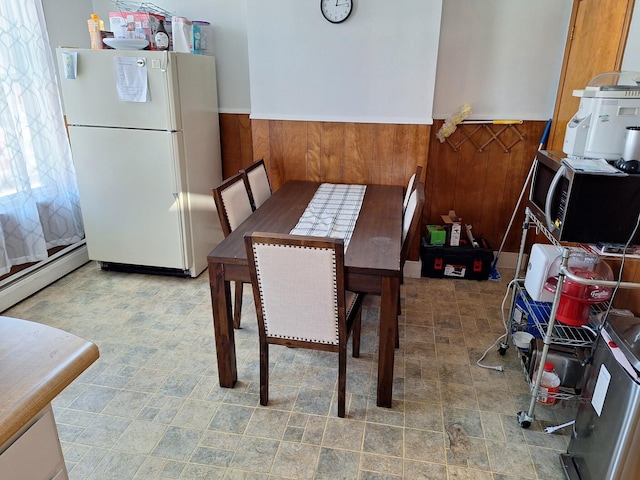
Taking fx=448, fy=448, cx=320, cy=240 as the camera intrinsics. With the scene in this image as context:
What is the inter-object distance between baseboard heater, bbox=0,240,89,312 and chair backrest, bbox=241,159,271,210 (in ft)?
5.40

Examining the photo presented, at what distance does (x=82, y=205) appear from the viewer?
329cm

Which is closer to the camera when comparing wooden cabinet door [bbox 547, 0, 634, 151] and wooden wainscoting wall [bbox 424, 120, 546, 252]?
wooden cabinet door [bbox 547, 0, 634, 151]

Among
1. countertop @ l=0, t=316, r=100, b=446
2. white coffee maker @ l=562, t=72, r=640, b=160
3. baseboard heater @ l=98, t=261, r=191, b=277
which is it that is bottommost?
baseboard heater @ l=98, t=261, r=191, b=277

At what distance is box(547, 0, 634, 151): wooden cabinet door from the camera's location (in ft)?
7.49

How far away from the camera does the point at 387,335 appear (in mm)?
1956

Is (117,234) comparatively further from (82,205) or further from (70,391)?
(70,391)

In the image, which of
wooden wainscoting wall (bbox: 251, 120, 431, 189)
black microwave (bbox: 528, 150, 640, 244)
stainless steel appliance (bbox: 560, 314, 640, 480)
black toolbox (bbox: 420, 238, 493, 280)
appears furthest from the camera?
black toolbox (bbox: 420, 238, 493, 280)

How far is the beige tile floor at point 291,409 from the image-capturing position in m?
1.78

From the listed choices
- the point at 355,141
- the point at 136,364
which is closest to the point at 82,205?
the point at 136,364

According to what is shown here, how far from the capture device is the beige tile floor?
1777mm

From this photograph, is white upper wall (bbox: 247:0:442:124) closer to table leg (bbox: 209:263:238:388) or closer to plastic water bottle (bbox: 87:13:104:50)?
plastic water bottle (bbox: 87:13:104:50)

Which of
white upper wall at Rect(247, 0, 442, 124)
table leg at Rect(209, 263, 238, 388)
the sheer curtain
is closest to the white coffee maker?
white upper wall at Rect(247, 0, 442, 124)

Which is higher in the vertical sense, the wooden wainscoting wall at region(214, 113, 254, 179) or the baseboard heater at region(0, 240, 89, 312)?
the wooden wainscoting wall at region(214, 113, 254, 179)

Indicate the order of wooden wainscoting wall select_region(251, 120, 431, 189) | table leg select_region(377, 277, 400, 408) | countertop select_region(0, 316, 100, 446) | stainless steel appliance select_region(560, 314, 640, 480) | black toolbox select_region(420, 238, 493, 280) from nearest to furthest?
countertop select_region(0, 316, 100, 446), stainless steel appliance select_region(560, 314, 640, 480), table leg select_region(377, 277, 400, 408), wooden wainscoting wall select_region(251, 120, 431, 189), black toolbox select_region(420, 238, 493, 280)
